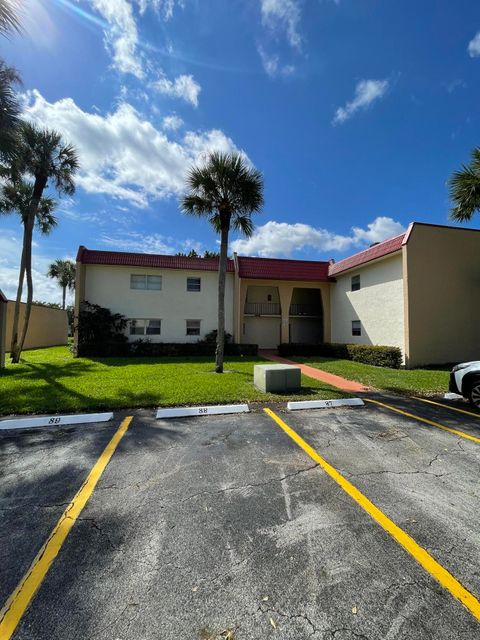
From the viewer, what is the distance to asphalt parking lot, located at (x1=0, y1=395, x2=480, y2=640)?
6.06 ft

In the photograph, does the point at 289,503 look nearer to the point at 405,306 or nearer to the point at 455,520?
the point at 455,520

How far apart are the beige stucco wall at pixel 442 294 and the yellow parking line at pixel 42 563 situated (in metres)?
13.6

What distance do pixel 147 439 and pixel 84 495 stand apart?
5.45 feet

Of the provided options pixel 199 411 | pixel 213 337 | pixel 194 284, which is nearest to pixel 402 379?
pixel 199 411

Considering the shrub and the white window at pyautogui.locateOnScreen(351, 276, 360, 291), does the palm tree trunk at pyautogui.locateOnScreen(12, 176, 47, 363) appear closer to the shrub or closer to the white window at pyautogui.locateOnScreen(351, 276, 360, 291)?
the shrub

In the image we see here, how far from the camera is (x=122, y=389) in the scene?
26.8ft

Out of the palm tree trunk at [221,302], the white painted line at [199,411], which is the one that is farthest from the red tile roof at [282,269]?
the white painted line at [199,411]

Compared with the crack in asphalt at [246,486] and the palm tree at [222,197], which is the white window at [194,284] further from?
the crack in asphalt at [246,486]

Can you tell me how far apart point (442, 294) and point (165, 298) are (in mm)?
15144

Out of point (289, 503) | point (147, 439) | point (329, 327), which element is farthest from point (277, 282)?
point (289, 503)

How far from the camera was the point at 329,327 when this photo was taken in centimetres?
2055

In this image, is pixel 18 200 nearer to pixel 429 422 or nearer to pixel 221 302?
pixel 221 302

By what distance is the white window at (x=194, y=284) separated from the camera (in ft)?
64.4

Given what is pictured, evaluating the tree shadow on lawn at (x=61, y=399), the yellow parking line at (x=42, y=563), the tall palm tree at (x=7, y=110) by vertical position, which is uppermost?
the tall palm tree at (x=7, y=110)
